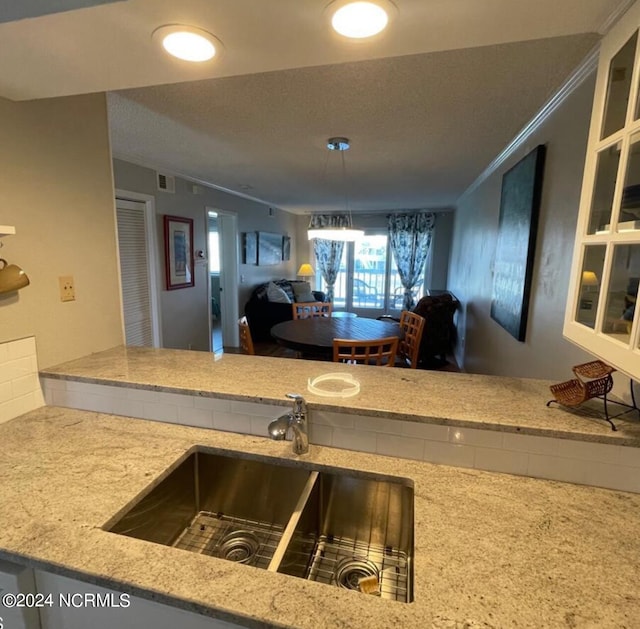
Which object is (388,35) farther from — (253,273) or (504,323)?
(253,273)

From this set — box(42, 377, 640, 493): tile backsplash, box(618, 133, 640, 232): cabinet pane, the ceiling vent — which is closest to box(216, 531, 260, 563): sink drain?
box(42, 377, 640, 493): tile backsplash

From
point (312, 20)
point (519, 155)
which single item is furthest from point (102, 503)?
point (519, 155)

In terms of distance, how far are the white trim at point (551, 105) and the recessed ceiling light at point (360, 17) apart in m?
A: 1.26

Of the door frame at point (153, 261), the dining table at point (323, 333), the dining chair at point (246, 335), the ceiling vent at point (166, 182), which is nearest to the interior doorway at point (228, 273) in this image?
the ceiling vent at point (166, 182)

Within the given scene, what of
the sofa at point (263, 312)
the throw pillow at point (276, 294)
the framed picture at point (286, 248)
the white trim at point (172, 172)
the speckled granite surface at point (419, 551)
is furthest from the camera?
the framed picture at point (286, 248)

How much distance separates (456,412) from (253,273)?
5.01 metres

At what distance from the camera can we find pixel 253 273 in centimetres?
573

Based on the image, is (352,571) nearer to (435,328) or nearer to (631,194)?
(631,194)

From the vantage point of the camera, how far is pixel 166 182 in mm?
3643

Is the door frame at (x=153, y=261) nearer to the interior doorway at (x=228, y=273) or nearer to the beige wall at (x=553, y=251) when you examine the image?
the interior doorway at (x=228, y=273)

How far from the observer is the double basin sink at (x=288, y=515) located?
0.97 metres

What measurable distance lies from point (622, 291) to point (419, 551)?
744 millimetres

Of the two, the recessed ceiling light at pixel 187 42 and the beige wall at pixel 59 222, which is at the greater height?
the recessed ceiling light at pixel 187 42

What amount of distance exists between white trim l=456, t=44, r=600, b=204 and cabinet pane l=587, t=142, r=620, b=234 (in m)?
0.99
